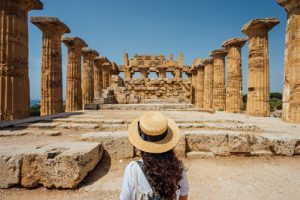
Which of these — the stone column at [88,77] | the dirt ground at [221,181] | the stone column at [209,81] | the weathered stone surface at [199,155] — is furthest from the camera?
the stone column at [209,81]

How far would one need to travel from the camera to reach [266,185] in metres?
2.94

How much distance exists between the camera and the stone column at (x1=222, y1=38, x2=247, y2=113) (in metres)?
14.2

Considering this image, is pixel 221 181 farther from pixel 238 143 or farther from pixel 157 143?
pixel 157 143

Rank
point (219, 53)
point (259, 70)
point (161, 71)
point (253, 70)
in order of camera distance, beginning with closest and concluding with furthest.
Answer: point (259, 70) < point (253, 70) < point (219, 53) < point (161, 71)

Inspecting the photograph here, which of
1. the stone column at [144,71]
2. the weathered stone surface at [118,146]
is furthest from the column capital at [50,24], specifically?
the stone column at [144,71]

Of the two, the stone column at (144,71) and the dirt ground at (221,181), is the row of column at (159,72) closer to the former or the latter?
the stone column at (144,71)

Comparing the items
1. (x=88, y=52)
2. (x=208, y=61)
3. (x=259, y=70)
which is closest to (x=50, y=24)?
(x=88, y=52)

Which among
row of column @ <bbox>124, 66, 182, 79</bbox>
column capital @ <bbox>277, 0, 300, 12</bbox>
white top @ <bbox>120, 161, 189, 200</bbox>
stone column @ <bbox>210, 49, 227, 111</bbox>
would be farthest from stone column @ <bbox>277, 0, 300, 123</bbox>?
row of column @ <bbox>124, 66, 182, 79</bbox>

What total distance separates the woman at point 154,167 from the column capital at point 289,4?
9.51 meters

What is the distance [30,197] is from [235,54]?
15.0 meters

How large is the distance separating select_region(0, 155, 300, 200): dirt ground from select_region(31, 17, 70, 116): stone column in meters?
9.59

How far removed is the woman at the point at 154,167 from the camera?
1.36m

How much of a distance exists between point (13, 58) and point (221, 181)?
8.96m

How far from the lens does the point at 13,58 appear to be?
7855 millimetres
